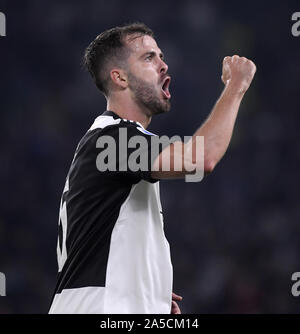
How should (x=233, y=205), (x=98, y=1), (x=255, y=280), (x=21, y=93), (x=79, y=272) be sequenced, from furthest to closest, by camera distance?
(x=98, y=1)
(x=21, y=93)
(x=233, y=205)
(x=255, y=280)
(x=79, y=272)

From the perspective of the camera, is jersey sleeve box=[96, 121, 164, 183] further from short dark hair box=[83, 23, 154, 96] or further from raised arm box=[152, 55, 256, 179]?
short dark hair box=[83, 23, 154, 96]

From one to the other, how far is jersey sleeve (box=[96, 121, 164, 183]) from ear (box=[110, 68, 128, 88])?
1.43ft

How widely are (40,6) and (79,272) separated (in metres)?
5.82

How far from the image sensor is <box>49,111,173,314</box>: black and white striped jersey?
2.52 m

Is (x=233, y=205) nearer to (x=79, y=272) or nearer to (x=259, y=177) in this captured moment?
(x=259, y=177)

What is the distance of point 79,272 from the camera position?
8.41 ft

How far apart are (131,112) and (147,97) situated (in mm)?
100

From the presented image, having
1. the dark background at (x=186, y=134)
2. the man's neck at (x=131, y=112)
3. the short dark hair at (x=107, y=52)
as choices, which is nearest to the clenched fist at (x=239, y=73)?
the man's neck at (x=131, y=112)

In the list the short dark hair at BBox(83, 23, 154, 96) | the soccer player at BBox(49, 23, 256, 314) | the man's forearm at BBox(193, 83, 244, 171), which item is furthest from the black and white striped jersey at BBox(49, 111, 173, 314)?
the short dark hair at BBox(83, 23, 154, 96)

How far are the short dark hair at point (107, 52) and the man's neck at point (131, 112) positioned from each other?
162 millimetres

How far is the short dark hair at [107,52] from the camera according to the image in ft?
10.0

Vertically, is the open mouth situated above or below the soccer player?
above

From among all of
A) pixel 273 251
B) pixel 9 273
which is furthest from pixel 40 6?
pixel 273 251

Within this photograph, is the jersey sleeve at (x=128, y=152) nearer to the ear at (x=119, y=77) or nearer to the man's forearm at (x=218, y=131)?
the man's forearm at (x=218, y=131)
